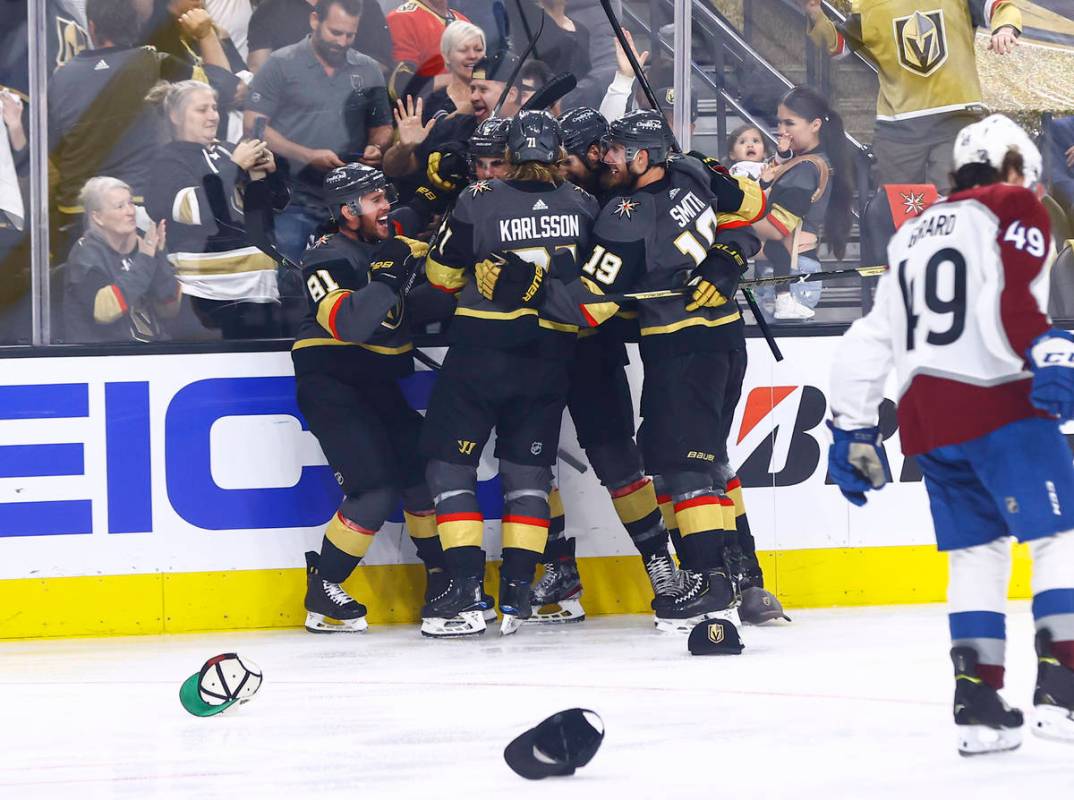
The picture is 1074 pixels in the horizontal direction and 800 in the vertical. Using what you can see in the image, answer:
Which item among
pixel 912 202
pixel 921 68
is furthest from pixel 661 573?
pixel 921 68

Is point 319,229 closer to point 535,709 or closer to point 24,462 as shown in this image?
point 24,462

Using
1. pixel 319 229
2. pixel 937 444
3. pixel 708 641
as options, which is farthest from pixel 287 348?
pixel 937 444

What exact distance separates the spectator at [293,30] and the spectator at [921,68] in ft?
5.38

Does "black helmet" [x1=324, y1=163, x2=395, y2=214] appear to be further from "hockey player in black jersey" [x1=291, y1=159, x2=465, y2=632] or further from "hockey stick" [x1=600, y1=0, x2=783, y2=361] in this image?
"hockey stick" [x1=600, y1=0, x2=783, y2=361]

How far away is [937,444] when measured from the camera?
3.07 m

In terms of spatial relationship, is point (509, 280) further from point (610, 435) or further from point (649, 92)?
point (649, 92)

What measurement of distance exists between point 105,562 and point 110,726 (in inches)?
58.7

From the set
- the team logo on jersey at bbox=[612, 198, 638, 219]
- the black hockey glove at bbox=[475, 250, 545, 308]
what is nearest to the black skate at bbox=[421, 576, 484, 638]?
the black hockey glove at bbox=[475, 250, 545, 308]

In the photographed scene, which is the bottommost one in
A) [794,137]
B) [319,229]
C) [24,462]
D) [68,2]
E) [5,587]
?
[5,587]

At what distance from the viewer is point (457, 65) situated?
542 centimetres

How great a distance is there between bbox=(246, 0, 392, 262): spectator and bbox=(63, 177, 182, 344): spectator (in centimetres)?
44

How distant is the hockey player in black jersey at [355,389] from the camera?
16.2ft

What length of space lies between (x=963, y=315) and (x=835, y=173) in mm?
2638

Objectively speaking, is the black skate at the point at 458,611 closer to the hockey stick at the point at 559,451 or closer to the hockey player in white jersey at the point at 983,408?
the hockey stick at the point at 559,451
